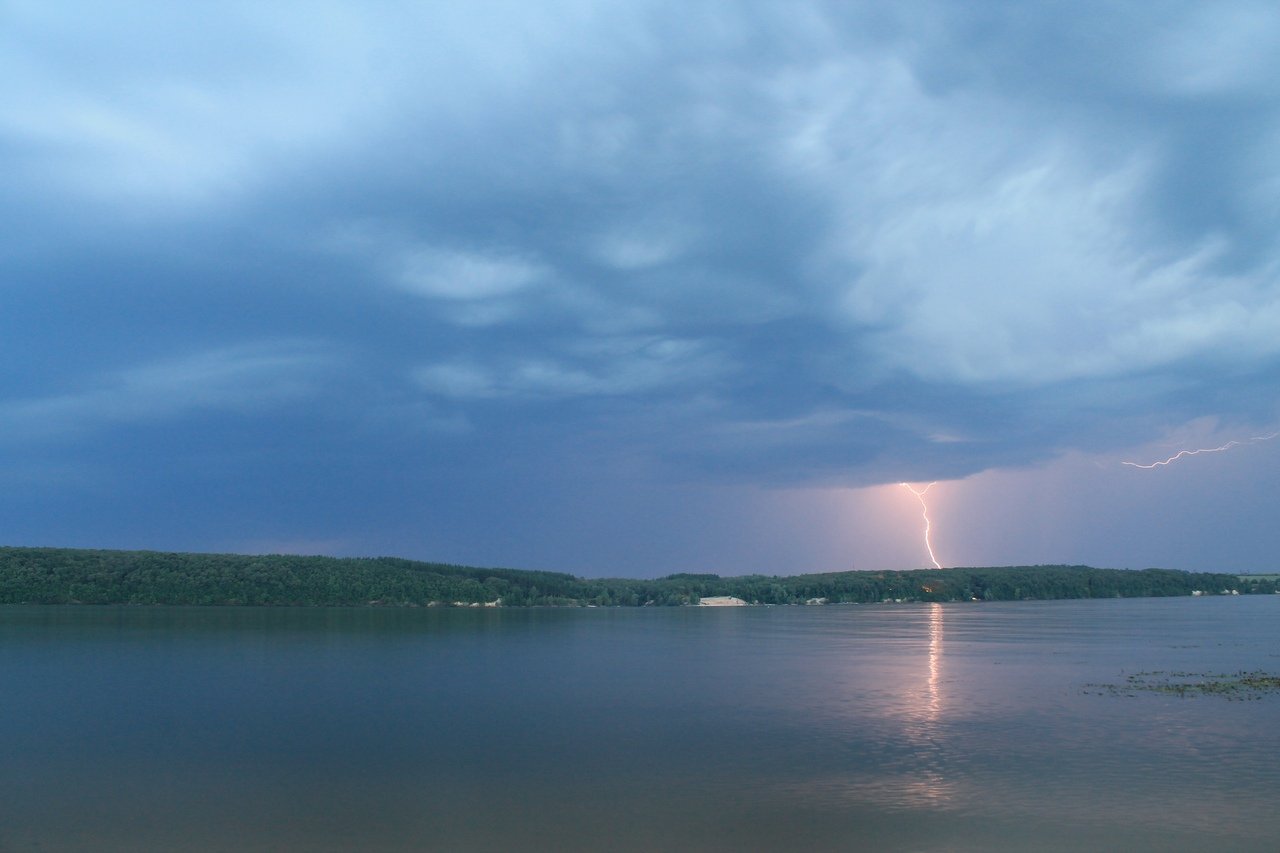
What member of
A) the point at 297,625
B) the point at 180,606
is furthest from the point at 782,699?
the point at 180,606

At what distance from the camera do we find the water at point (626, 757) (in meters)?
21.4

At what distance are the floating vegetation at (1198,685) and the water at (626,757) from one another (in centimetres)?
168

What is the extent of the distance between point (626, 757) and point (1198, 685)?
33.8 meters

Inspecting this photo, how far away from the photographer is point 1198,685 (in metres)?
46.8

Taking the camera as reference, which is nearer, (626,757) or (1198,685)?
(626,757)

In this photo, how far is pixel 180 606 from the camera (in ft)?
616

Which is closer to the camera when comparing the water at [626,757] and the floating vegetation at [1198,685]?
the water at [626,757]

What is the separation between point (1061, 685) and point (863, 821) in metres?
33.2

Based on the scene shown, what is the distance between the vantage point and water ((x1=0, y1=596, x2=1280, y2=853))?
21.4 m

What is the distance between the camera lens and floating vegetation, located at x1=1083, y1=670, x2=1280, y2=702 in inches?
1713

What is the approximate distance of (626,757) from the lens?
3044cm

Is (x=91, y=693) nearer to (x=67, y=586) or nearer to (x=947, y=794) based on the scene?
(x=947, y=794)

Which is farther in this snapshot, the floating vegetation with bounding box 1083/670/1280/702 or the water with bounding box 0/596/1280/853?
the floating vegetation with bounding box 1083/670/1280/702

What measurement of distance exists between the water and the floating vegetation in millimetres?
1683
